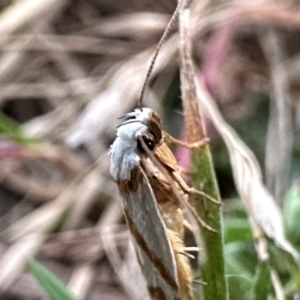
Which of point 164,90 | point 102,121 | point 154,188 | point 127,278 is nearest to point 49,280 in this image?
point 154,188

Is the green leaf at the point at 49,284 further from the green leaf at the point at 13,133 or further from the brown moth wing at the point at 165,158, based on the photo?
the green leaf at the point at 13,133

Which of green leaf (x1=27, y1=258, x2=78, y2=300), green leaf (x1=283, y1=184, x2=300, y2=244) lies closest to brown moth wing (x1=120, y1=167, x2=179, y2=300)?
green leaf (x1=27, y1=258, x2=78, y2=300)

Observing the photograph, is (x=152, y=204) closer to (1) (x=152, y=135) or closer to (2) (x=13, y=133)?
(1) (x=152, y=135)

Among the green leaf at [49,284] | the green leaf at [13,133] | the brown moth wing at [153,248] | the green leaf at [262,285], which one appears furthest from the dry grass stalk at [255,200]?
the green leaf at [13,133]

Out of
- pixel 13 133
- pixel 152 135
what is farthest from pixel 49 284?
pixel 13 133

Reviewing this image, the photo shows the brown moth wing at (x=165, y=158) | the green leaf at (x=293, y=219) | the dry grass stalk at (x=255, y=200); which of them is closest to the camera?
the dry grass stalk at (x=255, y=200)

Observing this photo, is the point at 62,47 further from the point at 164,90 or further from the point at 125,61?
the point at 164,90

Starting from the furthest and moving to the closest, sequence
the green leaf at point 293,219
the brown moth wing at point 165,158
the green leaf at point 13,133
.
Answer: the green leaf at point 13,133 → the green leaf at point 293,219 → the brown moth wing at point 165,158
